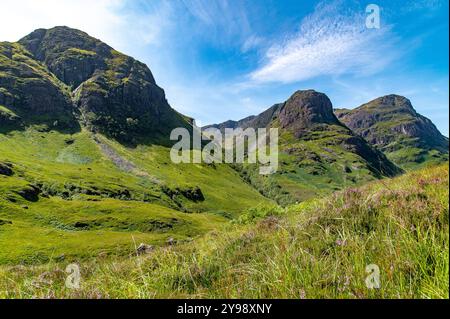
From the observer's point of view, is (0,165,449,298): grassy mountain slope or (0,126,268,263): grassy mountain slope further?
(0,126,268,263): grassy mountain slope

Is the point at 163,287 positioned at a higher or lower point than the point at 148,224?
higher

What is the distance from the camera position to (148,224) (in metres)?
136

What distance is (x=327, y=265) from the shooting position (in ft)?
19.3

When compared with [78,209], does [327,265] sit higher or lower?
higher

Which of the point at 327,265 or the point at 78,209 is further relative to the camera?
the point at 78,209

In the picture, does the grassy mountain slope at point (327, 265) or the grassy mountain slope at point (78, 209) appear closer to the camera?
Answer: the grassy mountain slope at point (327, 265)

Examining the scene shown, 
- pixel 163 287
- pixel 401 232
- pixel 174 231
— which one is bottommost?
pixel 174 231

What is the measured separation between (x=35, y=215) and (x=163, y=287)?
13575 cm

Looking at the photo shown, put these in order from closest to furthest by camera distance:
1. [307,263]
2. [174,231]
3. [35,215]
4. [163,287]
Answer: [307,263], [163,287], [35,215], [174,231]

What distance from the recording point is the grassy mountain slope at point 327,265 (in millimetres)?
4957

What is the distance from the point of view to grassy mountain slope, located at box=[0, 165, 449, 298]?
4.96 metres

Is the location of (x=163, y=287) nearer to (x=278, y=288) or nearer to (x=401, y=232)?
(x=278, y=288)
